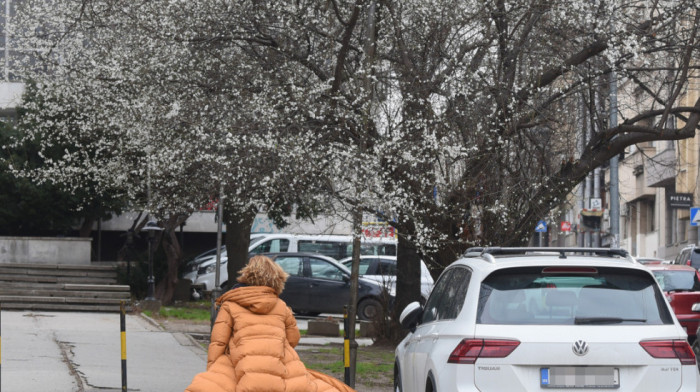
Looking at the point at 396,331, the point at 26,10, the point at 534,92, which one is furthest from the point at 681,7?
the point at 26,10

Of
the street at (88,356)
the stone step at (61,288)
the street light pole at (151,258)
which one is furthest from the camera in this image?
the street light pole at (151,258)

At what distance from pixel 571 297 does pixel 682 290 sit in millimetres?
13161

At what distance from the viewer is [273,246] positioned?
34.0 m

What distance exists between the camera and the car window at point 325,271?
86.4ft

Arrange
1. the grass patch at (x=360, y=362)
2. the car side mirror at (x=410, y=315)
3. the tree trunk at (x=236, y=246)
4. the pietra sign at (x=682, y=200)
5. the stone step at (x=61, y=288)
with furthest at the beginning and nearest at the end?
the pietra sign at (x=682, y=200) → the stone step at (x=61, y=288) → the tree trunk at (x=236, y=246) → the grass patch at (x=360, y=362) → the car side mirror at (x=410, y=315)

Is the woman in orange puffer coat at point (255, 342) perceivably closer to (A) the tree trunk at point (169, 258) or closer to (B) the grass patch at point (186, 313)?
(B) the grass patch at point (186, 313)

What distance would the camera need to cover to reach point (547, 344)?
6.79 meters

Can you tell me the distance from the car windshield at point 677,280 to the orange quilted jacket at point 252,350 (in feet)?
43.5

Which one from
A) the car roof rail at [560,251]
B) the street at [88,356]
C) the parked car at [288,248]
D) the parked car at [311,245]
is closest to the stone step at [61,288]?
the street at [88,356]

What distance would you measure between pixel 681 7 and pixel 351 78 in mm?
4266

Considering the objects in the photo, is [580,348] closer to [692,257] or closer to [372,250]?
[692,257]

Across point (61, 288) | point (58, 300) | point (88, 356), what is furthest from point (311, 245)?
point (88, 356)

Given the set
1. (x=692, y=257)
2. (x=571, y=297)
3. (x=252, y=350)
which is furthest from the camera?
(x=692, y=257)

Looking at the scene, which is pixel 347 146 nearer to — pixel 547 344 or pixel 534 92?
pixel 534 92
